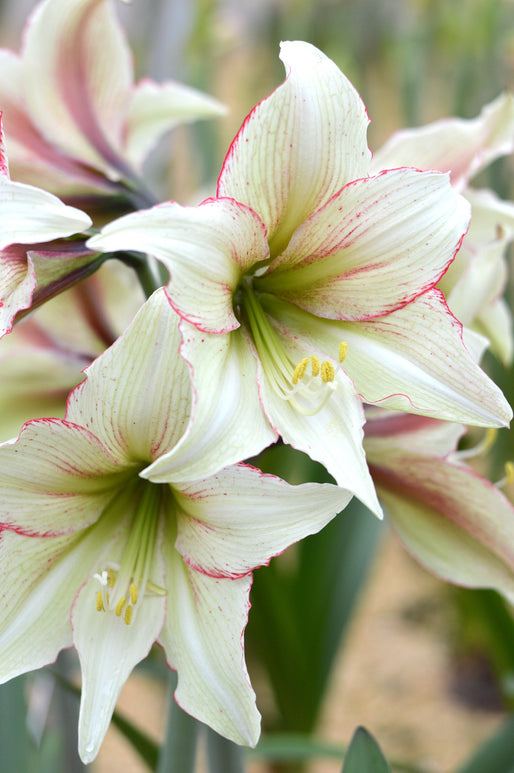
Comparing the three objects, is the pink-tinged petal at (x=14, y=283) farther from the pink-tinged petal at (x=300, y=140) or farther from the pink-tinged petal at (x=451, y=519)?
the pink-tinged petal at (x=451, y=519)

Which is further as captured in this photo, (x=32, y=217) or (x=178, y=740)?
(x=178, y=740)

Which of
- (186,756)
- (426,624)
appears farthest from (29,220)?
(426,624)

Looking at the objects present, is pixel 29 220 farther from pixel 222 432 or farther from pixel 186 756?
pixel 186 756

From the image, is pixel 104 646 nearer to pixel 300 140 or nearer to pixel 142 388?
pixel 142 388

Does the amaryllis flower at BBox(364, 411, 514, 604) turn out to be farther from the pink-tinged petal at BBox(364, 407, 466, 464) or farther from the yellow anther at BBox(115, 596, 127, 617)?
the yellow anther at BBox(115, 596, 127, 617)

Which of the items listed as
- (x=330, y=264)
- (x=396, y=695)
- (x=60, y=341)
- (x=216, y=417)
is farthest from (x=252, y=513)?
(x=396, y=695)

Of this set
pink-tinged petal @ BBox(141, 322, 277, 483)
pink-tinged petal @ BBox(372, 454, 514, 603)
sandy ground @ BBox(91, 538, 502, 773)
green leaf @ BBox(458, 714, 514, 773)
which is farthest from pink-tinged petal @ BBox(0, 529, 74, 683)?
sandy ground @ BBox(91, 538, 502, 773)

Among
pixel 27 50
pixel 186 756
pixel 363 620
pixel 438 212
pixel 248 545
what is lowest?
pixel 363 620
